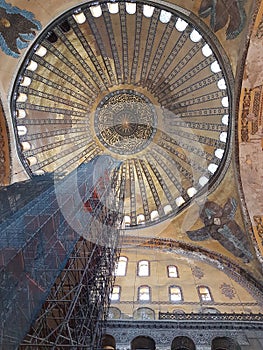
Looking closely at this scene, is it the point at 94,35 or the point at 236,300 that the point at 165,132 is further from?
the point at 236,300

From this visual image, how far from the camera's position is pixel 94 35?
1598 centimetres

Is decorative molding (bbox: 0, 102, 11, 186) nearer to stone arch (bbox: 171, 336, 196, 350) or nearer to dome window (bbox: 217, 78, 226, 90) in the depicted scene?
dome window (bbox: 217, 78, 226, 90)

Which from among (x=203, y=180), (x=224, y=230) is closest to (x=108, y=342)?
(x=224, y=230)

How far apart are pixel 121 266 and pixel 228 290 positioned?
3.60m

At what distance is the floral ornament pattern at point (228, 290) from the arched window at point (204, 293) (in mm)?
478

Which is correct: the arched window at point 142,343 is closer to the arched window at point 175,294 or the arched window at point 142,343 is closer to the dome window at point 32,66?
the arched window at point 175,294

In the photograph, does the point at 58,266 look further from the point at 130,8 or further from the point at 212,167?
the point at 130,8

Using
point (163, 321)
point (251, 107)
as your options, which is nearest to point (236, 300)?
point (163, 321)

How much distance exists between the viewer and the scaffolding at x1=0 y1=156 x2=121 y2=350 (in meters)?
7.06

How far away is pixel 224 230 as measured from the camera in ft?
49.2

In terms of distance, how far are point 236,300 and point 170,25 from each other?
31.4 feet

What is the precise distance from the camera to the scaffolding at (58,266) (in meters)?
7.06

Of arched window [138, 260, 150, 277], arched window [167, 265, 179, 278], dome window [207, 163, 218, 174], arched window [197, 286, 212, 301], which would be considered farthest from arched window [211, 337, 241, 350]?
dome window [207, 163, 218, 174]

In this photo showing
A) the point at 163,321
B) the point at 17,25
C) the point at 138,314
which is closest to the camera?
the point at 163,321
